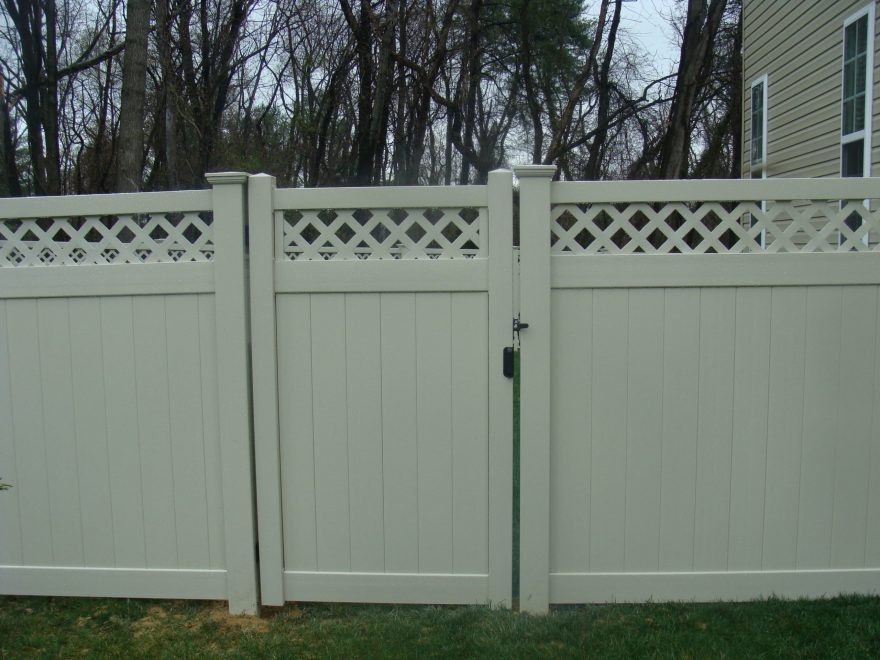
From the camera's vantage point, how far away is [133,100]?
686cm

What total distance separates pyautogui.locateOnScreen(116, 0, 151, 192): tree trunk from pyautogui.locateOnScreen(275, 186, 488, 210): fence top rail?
14.4 ft

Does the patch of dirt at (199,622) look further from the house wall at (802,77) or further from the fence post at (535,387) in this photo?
the house wall at (802,77)

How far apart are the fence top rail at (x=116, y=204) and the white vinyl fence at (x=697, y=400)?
1.46 metres

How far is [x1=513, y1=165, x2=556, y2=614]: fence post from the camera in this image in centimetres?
303

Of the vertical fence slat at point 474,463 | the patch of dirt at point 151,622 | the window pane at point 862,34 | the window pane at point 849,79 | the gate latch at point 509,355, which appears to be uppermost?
the window pane at point 862,34

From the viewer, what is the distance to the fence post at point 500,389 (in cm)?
305

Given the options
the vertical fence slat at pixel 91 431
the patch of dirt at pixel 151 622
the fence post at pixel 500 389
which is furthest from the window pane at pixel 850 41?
the patch of dirt at pixel 151 622

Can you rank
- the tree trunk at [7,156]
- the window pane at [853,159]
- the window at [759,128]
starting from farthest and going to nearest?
the tree trunk at [7,156]
the window at [759,128]
the window pane at [853,159]

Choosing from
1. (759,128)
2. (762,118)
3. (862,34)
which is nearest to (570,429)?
(862,34)

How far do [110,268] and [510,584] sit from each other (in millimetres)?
2262

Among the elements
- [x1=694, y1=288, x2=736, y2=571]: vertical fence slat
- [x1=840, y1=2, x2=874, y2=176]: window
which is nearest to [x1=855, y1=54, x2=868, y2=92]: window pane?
[x1=840, y1=2, x2=874, y2=176]: window

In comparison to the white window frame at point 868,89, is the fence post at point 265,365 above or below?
below

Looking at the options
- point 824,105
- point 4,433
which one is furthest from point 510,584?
point 824,105

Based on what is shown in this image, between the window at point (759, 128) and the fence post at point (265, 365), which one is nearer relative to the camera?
the fence post at point (265, 365)
